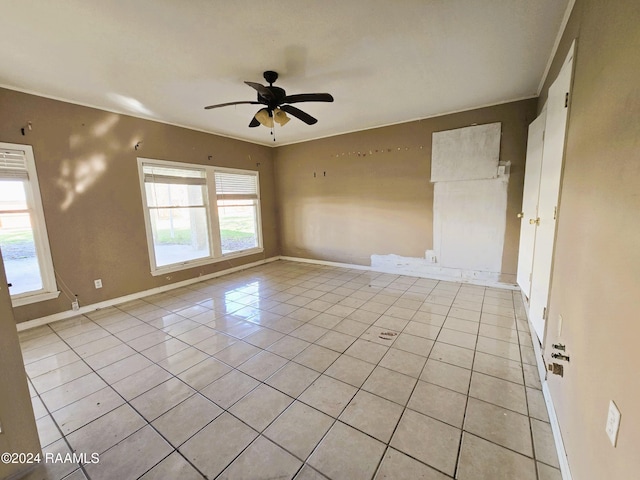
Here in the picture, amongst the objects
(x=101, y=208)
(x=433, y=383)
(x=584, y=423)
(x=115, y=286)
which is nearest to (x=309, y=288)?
(x=433, y=383)

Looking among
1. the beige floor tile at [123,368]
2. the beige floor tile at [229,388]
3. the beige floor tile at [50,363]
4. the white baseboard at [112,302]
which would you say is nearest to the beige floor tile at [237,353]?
the beige floor tile at [229,388]

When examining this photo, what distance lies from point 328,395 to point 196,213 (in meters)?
3.90

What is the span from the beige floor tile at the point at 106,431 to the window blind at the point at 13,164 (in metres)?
2.85

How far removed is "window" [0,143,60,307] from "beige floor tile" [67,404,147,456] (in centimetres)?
232

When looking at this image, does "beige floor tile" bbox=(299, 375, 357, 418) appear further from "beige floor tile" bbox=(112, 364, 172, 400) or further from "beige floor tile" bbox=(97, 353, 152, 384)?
"beige floor tile" bbox=(97, 353, 152, 384)

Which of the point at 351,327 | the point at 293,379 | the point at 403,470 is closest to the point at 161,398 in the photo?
the point at 293,379

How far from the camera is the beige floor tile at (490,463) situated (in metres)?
1.29

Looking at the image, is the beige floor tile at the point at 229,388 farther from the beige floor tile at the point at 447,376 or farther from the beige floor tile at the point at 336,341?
the beige floor tile at the point at 447,376

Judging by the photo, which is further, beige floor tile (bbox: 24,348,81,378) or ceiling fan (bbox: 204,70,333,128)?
ceiling fan (bbox: 204,70,333,128)

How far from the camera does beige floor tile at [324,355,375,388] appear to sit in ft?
6.65

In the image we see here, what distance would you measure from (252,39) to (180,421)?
2.79m

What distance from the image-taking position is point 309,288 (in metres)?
4.19

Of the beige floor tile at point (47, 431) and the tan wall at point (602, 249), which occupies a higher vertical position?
the tan wall at point (602, 249)

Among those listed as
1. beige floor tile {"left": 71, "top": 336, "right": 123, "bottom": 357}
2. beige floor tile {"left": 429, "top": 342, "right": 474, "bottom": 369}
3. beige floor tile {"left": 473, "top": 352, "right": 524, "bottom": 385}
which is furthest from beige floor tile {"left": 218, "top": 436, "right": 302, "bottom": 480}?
beige floor tile {"left": 71, "top": 336, "right": 123, "bottom": 357}
